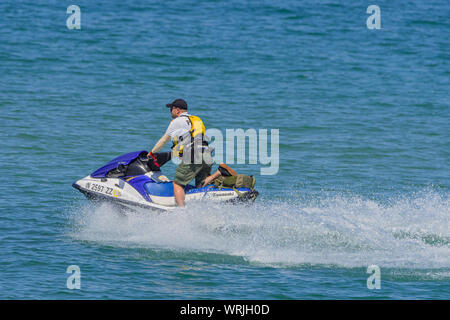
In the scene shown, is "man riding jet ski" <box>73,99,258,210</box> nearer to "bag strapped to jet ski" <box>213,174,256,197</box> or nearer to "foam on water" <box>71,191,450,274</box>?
"bag strapped to jet ski" <box>213,174,256,197</box>

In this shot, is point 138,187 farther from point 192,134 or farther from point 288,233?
point 288,233

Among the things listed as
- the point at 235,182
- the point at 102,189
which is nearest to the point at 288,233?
the point at 235,182

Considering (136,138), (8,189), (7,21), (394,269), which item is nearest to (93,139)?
(136,138)

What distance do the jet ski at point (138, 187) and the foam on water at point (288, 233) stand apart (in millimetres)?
177

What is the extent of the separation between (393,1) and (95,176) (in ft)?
107

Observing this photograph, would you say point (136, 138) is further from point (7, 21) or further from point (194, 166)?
point (7, 21)

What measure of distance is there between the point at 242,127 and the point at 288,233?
10674 mm

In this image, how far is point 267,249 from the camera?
1019cm

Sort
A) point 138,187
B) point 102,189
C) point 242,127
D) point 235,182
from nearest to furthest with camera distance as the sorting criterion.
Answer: point 235,182 → point 138,187 → point 102,189 → point 242,127

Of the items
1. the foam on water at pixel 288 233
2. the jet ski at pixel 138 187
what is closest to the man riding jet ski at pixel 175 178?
the jet ski at pixel 138 187

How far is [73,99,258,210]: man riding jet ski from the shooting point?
1082cm

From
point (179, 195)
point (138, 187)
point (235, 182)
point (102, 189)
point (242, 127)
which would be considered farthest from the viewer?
point (242, 127)

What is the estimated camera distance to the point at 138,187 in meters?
11.1

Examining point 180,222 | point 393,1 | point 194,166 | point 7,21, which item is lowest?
point 180,222
